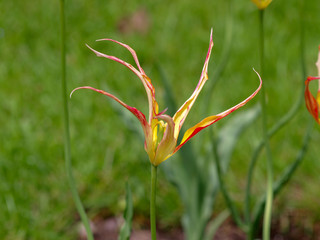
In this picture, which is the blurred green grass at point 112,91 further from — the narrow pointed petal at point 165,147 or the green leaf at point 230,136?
the narrow pointed petal at point 165,147

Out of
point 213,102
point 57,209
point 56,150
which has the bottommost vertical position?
point 57,209

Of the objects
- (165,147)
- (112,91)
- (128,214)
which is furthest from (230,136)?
(165,147)

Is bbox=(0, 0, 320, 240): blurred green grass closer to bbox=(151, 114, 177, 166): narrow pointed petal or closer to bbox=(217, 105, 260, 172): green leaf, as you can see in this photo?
bbox=(217, 105, 260, 172): green leaf

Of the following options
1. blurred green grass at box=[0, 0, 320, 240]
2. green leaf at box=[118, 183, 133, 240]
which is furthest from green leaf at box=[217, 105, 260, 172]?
green leaf at box=[118, 183, 133, 240]

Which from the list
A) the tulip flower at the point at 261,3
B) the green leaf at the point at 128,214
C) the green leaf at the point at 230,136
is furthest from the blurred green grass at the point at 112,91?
the tulip flower at the point at 261,3

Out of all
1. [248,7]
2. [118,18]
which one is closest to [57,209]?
[118,18]

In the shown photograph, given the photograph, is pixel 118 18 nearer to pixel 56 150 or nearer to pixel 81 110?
pixel 81 110

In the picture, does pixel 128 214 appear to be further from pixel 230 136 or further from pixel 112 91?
pixel 112 91

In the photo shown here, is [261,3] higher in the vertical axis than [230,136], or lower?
higher
